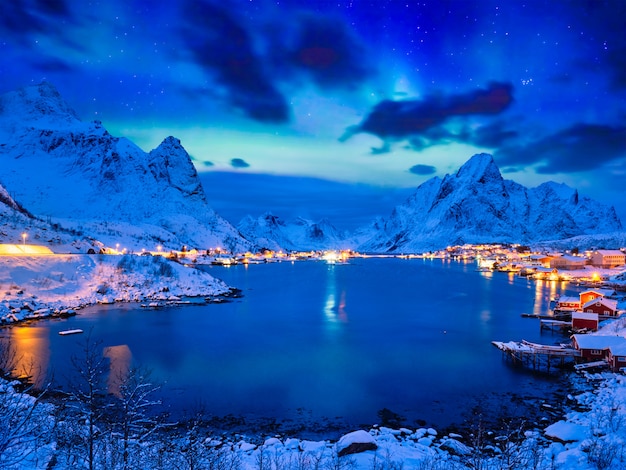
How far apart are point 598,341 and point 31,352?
132 ft

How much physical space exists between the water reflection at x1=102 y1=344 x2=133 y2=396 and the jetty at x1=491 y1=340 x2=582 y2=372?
26850mm

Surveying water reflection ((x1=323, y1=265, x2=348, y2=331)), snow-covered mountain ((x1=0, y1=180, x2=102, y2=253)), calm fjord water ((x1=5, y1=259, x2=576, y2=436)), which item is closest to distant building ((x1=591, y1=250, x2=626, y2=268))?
calm fjord water ((x1=5, y1=259, x2=576, y2=436))

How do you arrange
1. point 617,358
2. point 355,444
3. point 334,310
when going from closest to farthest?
point 355,444, point 617,358, point 334,310

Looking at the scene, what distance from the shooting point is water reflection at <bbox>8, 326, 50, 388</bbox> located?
2455 cm

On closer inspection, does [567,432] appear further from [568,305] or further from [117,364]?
[568,305]

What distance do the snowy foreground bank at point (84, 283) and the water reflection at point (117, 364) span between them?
15907mm

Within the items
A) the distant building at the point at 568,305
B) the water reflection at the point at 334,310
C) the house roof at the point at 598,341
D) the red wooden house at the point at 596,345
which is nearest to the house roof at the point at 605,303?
the distant building at the point at 568,305

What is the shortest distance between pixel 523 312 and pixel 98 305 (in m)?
53.6

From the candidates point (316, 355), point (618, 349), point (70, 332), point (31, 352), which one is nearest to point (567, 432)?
point (618, 349)

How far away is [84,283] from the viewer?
54812mm

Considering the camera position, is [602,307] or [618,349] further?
[602,307]

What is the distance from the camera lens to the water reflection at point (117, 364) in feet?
76.5

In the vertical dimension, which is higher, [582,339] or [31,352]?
[582,339]

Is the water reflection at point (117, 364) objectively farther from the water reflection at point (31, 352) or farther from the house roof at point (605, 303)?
the house roof at point (605, 303)
